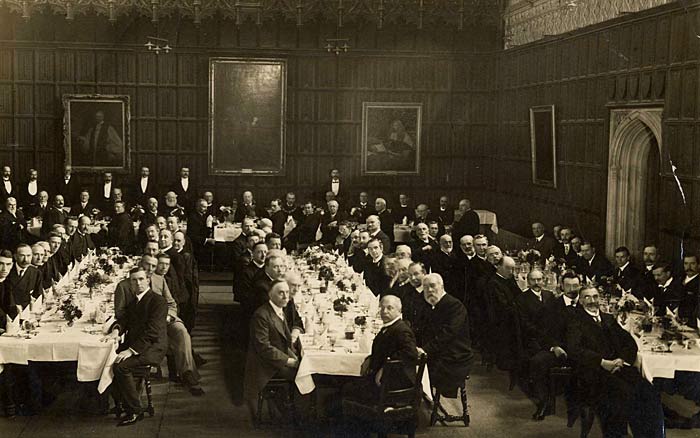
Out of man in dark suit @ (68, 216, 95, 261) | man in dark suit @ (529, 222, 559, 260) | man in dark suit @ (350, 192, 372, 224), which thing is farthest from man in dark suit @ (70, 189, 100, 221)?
man in dark suit @ (529, 222, 559, 260)

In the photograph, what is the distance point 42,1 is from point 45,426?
511 inches

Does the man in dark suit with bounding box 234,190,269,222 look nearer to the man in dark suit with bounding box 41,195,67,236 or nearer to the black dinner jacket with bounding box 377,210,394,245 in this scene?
the black dinner jacket with bounding box 377,210,394,245

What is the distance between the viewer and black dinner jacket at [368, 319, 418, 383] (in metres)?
7.49

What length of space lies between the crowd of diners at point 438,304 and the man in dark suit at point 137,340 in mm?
19

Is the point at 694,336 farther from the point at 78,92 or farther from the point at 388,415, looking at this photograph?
the point at 78,92

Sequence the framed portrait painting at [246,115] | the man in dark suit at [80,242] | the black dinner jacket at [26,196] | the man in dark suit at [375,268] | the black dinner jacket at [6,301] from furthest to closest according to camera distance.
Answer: the framed portrait painting at [246,115] < the black dinner jacket at [26,196] < the man in dark suit at [80,242] < the man in dark suit at [375,268] < the black dinner jacket at [6,301]

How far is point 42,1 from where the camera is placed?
1884cm

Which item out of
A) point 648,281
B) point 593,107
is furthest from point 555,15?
point 648,281

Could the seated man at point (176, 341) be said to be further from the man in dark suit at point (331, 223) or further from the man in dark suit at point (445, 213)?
the man in dark suit at point (445, 213)

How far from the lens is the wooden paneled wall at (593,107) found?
12336 mm

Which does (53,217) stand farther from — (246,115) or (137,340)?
(137,340)

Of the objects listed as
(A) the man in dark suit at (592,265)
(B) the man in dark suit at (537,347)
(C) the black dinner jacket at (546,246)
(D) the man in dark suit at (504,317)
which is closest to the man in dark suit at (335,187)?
(C) the black dinner jacket at (546,246)

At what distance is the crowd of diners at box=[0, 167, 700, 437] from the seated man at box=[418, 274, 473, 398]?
0.01 metres

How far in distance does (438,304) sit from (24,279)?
527 centimetres
